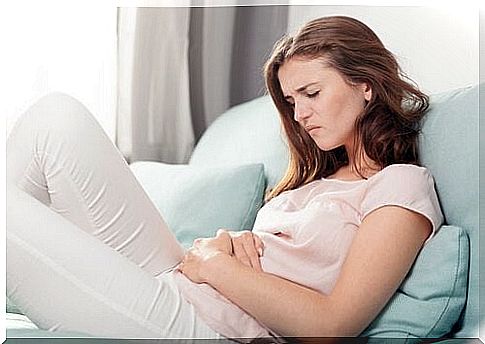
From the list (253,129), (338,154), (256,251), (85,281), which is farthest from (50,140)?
(253,129)

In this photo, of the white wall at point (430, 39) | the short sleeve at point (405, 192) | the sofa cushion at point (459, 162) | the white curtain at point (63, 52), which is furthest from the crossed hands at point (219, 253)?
the white curtain at point (63, 52)

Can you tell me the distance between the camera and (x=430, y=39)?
147 cm

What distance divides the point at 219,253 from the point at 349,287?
0.18 metres

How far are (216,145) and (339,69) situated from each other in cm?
56

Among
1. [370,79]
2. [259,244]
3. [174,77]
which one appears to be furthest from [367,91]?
[174,77]

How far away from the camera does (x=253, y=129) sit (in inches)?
64.2

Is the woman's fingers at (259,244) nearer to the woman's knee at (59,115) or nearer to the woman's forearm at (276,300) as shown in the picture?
the woman's forearm at (276,300)

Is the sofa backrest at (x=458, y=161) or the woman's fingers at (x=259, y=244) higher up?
the sofa backrest at (x=458, y=161)

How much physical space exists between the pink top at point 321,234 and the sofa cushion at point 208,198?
0.79 ft

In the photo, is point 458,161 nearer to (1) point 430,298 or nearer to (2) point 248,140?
(1) point 430,298

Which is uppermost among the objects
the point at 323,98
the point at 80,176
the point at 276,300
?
the point at 323,98

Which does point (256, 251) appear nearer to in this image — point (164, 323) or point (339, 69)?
point (164, 323)

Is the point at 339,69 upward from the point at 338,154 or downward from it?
upward

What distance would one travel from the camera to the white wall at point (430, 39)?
1440mm
